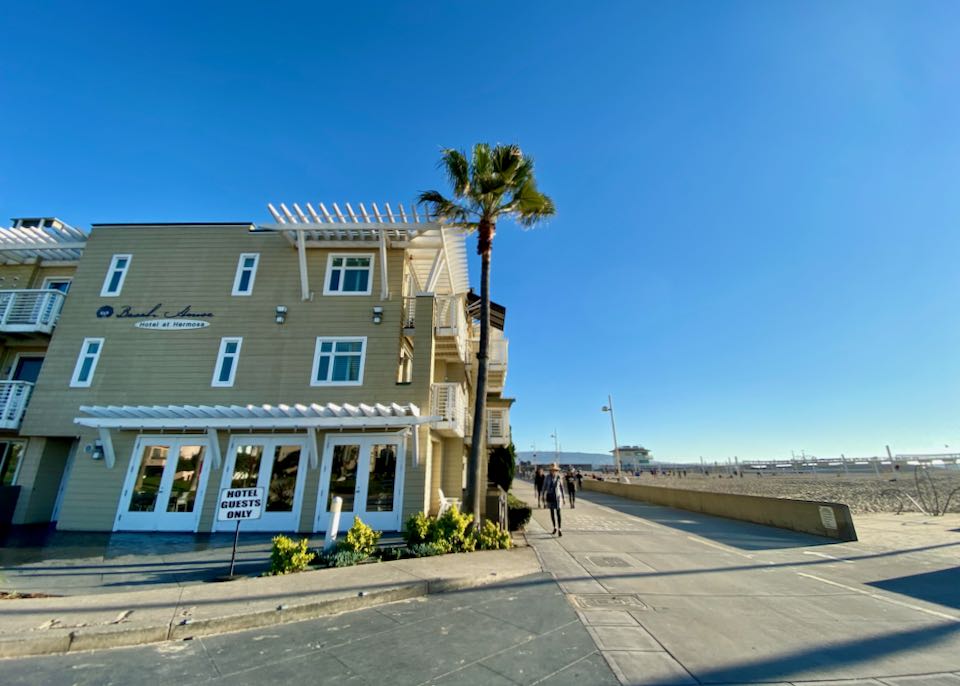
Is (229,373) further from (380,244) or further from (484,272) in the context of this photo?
(484,272)

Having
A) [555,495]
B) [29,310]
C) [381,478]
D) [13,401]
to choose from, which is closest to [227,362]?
[381,478]

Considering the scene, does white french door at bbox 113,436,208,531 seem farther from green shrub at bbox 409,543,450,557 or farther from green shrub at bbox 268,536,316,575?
green shrub at bbox 409,543,450,557

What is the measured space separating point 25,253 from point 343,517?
628 inches

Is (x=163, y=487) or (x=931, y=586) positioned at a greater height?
(x=163, y=487)

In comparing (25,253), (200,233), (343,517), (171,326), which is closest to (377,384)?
(343,517)

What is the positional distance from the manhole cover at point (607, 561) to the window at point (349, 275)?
1004 cm

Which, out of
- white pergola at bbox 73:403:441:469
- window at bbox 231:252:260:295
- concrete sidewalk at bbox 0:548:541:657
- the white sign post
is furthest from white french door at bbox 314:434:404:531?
window at bbox 231:252:260:295

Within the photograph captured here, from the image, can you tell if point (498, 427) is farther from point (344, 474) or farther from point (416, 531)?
point (416, 531)

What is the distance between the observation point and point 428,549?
27.1 ft

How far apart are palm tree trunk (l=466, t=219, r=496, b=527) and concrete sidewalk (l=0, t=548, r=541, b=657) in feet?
8.73

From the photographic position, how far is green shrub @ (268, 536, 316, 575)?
680 cm

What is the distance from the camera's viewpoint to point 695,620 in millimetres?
5203

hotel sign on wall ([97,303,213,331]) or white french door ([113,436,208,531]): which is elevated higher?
hotel sign on wall ([97,303,213,331])

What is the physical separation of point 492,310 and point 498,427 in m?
6.68
